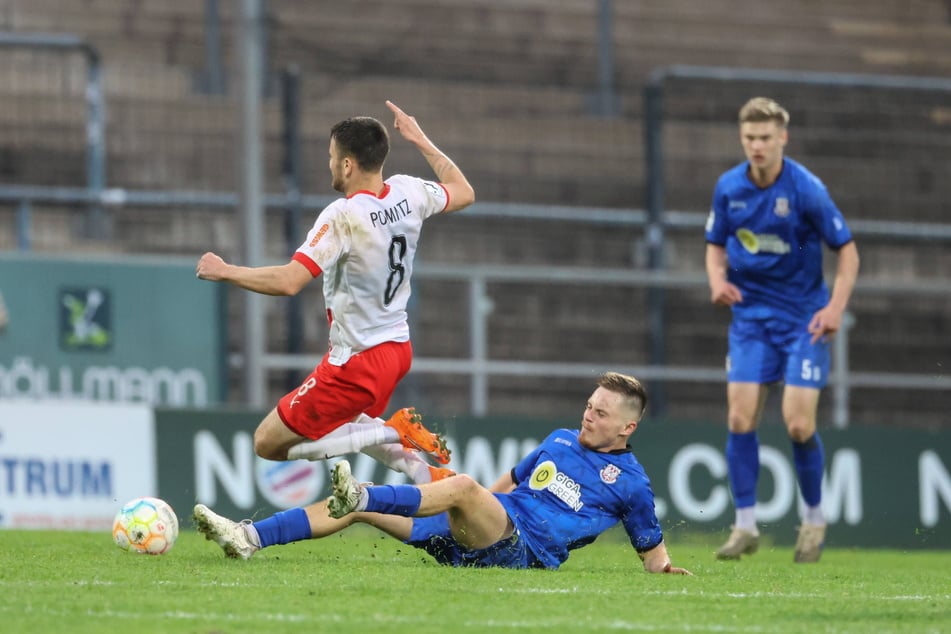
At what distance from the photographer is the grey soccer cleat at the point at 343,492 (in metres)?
6.47

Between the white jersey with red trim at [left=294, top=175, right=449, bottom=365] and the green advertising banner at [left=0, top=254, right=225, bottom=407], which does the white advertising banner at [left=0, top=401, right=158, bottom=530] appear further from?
the white jersey with red trim at [left=294, top=175, right=449, bottom=365]

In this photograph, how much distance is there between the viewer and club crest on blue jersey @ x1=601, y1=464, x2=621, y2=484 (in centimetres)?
700

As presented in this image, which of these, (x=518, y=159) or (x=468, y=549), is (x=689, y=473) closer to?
(x=518, y=159)

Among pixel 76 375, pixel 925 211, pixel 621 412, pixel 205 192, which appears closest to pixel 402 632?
pixel 621 412

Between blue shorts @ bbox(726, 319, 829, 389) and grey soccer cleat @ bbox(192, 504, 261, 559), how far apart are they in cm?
332

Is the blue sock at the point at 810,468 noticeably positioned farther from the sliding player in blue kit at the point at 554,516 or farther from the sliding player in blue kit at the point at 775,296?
the sliding player in blue kit at the point at 554,516

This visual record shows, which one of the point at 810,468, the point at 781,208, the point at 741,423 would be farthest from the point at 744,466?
the point at 781,208

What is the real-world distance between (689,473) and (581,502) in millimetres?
5421

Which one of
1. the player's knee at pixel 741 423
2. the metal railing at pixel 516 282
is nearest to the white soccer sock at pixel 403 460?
the player's knee at pixel 741 423

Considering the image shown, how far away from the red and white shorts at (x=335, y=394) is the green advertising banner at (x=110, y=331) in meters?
4.57

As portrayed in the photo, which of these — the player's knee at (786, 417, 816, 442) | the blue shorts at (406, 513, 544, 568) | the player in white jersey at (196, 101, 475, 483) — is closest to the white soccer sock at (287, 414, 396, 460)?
the player in white jersey at (196, 101, 475, 483)

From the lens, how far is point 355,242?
7137mm

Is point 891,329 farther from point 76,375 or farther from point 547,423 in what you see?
point 76,375

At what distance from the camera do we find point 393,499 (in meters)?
6.58
